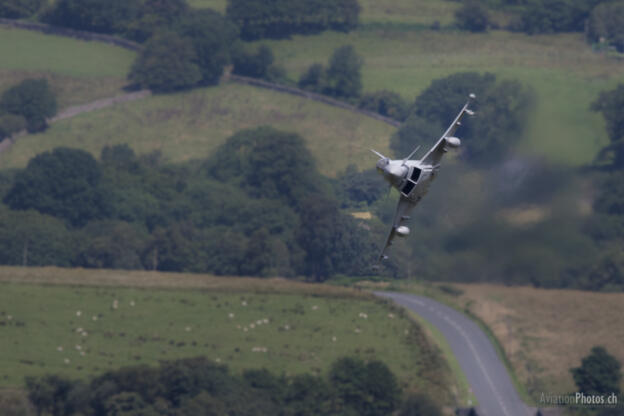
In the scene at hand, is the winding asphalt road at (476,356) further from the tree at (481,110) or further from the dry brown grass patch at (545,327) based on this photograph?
the tree at (481,110)

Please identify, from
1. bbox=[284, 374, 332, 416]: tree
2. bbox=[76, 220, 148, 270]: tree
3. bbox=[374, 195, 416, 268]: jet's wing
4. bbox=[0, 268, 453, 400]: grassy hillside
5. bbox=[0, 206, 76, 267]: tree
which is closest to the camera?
bbox=[374, 195, 416, 268]: jet's wing

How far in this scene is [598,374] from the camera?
114 meters

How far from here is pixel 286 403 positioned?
374ft

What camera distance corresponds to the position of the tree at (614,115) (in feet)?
563

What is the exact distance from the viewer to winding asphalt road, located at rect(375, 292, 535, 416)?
10981cm

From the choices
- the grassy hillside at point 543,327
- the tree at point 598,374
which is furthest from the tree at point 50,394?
the tree at point 598,374

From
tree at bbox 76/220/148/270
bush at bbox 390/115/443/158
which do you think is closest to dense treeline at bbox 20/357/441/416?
bush at bbox 390/115/443/158

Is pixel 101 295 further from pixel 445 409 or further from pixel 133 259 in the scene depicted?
pixel 445 409

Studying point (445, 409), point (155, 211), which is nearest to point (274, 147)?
point (155, 211)

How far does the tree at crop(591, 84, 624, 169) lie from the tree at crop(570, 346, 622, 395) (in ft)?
176

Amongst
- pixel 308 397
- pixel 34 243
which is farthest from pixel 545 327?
pixel 34 243

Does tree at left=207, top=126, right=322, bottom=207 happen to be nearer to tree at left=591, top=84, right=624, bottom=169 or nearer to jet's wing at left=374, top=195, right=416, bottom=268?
tree at left=591, top=84, right=624, bottom=169

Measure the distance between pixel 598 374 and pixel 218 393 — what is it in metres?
38.2

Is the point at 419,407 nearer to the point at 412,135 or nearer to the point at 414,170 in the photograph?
the point at 414,170
